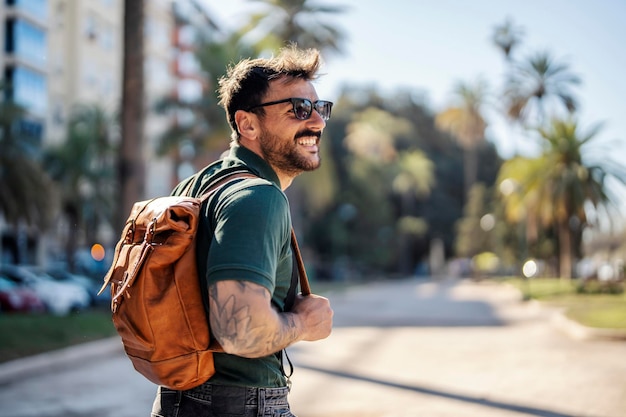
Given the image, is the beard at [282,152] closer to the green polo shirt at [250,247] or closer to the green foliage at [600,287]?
the green polo shirt at [250,247]

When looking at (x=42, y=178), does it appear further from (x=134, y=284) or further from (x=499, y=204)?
(x=499, y=204)

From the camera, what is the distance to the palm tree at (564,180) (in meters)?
35.7

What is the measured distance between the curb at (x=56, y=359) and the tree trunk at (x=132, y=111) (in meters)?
2.86

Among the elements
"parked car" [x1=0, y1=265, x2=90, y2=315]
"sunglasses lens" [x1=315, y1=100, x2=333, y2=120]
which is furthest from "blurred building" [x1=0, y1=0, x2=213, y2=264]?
"sunglasses lens" [x1=315, y1=100, x2=333, y2=120]

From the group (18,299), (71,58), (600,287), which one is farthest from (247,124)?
(71,58)

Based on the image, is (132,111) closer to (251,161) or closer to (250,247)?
(251,161)

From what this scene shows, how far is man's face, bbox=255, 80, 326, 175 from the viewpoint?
8.25 feet

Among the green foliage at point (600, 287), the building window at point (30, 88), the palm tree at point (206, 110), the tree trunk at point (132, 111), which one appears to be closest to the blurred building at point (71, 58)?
the building window at point (30, 88)

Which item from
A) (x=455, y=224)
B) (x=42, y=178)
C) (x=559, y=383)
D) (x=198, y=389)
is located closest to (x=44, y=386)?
(x=559, y=383)

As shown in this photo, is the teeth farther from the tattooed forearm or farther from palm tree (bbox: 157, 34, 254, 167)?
palm tree (bbox: 157, 34, 254, 167)

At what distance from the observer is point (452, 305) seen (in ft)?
96.9

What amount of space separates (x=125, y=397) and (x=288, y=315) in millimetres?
7715

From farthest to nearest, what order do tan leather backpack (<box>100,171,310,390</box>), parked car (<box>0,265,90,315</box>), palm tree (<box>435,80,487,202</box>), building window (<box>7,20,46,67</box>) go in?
palm tree (<box>435,80,487,202</box>) < building window (<box>7,20,46,67</box>) < parked car (<box>0,265,90,315</box>) < tan leather backpack (<box>100,171,310,390</box>)

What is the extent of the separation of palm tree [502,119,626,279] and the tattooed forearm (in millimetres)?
35009
